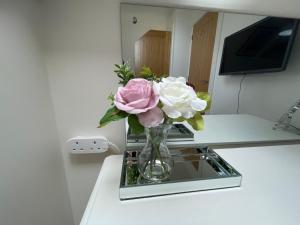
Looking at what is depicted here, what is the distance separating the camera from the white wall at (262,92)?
0.79 metres

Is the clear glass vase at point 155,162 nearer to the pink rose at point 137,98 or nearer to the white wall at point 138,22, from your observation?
the pink rose at point 137,98

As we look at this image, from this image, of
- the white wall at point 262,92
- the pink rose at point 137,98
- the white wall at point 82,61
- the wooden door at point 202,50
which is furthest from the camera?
the white wall at point 262,92

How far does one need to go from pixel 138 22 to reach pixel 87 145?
0.57m

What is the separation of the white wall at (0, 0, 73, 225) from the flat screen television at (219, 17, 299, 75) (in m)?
0.81

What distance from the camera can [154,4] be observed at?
1.89 ft

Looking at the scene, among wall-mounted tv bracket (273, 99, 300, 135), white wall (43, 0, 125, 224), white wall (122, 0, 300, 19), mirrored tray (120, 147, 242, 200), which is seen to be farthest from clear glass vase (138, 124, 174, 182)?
wall-mounted tv bracket (273, 99, 300, 135)

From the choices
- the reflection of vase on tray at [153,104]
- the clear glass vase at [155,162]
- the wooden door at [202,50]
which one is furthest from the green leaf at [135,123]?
the wooden door at [202,50]

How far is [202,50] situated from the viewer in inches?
28.1

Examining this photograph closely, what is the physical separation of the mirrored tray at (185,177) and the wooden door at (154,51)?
1.22ft

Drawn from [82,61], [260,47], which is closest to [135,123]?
[82,61]

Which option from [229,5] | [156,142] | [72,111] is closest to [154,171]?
[156,142]

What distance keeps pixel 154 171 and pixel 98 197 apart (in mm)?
189

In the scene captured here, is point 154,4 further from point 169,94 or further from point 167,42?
point 169,94

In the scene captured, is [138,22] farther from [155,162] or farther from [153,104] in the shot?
[155,162]
